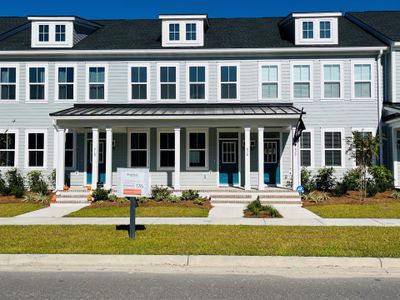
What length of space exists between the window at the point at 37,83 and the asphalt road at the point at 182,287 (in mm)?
13905

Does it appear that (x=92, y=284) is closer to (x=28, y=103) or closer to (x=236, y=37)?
(x=28, y=103)

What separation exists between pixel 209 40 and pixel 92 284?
15.8m

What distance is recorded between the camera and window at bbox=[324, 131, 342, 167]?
17641 mm

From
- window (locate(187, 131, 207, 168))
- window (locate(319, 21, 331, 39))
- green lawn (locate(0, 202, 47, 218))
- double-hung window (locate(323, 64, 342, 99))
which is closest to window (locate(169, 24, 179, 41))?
window (locate(187, 131, 207, 168))

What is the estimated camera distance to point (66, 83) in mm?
18328

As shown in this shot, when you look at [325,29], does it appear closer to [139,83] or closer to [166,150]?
[139,83]

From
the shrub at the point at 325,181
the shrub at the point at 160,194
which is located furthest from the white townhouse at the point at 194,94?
the shrub at the point at 160,194

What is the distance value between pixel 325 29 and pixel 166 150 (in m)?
9.80

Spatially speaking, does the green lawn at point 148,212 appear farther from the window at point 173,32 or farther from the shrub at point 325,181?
the window at point 173,32

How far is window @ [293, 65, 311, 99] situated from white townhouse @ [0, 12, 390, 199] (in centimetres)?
5

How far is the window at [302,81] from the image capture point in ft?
58.7

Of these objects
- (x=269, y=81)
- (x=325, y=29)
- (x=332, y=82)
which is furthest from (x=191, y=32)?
(x=332, y=82)

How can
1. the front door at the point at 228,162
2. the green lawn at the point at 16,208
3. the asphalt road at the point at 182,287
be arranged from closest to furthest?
the asphalt road at the point at 182,287
the green lawn at the point at 16,208
the front door at the point at 228,162

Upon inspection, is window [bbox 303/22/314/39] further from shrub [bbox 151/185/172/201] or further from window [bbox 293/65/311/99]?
shrub [bbox 151/185/172/201]
